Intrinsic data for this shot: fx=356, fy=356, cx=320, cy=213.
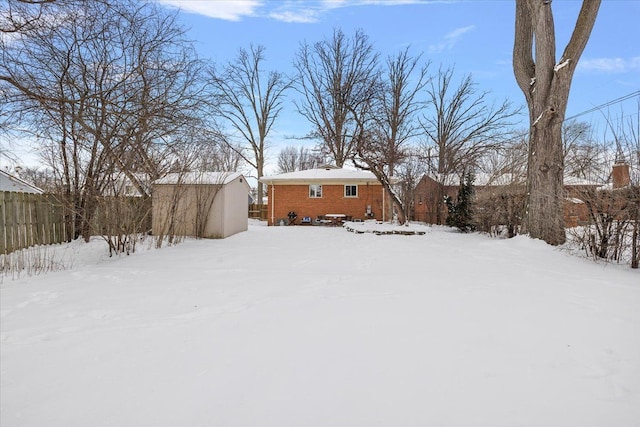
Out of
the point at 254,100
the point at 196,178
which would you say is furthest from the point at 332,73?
the point at 196,178

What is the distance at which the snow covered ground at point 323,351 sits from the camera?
198 centimetres

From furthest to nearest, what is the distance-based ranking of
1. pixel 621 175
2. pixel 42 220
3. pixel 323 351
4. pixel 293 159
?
pixel 293 159, pixel 42 220, pixel 621 175, pixel 323 351

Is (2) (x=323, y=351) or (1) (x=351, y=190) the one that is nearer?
(2) (x=323, y=351)

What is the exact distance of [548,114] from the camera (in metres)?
8.44

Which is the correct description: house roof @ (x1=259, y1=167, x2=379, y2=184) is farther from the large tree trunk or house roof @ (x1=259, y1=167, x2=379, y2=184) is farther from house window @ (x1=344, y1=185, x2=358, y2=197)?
the large tree trunk

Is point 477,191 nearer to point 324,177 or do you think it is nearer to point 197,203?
point 324,177

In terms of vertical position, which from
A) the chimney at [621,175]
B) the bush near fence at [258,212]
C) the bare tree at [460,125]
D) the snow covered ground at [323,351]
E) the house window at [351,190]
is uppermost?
the bare tree at [460,125]

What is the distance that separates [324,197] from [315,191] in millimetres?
650

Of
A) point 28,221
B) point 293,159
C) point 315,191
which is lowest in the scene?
point 28,221

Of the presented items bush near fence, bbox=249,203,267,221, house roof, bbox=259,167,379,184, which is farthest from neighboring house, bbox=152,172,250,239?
bush near fence, bbox=249,203,267,221

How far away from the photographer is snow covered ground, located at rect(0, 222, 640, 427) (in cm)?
198

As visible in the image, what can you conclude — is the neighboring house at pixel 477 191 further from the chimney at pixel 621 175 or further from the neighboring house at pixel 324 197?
the neighboring house at pixel 324 197

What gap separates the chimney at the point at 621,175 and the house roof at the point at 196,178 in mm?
10033

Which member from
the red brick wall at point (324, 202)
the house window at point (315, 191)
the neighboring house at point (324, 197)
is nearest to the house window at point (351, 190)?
the neighboring house at point (324, 197)
